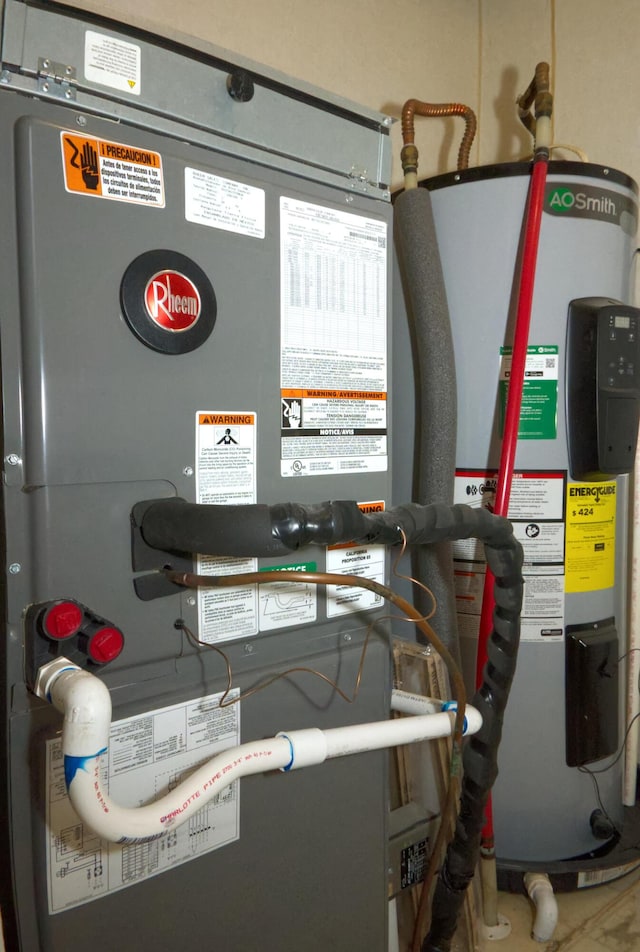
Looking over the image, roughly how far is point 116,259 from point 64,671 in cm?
45

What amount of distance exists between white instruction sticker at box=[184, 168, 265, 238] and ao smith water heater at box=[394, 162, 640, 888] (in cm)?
60

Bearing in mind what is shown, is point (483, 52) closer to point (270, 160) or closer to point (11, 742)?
point (270, 160)

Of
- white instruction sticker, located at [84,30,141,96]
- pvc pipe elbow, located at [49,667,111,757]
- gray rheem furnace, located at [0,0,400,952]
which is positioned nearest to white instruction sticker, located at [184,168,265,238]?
gray rheem furnace, located at [0,0,400,952]

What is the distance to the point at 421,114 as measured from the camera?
4.61 ft

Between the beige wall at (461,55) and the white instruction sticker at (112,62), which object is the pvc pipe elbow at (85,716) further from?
the beige wall at (461,55)

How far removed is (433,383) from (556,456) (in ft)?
1.04

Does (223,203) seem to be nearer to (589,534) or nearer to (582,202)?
(582,202)

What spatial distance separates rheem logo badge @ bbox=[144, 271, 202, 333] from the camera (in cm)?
72

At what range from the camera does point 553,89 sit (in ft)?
5.82

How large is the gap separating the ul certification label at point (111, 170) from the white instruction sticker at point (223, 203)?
4cm

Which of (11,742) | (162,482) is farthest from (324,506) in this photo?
(11,742)

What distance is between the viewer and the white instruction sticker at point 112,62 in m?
0.68

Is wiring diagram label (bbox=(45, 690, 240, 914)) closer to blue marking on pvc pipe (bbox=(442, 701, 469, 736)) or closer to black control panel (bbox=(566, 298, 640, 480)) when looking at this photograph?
blue marking on pvc pipe (bbox=(442, 701, 469, 736))

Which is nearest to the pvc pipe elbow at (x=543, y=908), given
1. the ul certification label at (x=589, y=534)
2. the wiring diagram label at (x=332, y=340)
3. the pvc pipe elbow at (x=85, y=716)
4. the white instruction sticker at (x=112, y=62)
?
the ul certification label at (x=589, y=534)
